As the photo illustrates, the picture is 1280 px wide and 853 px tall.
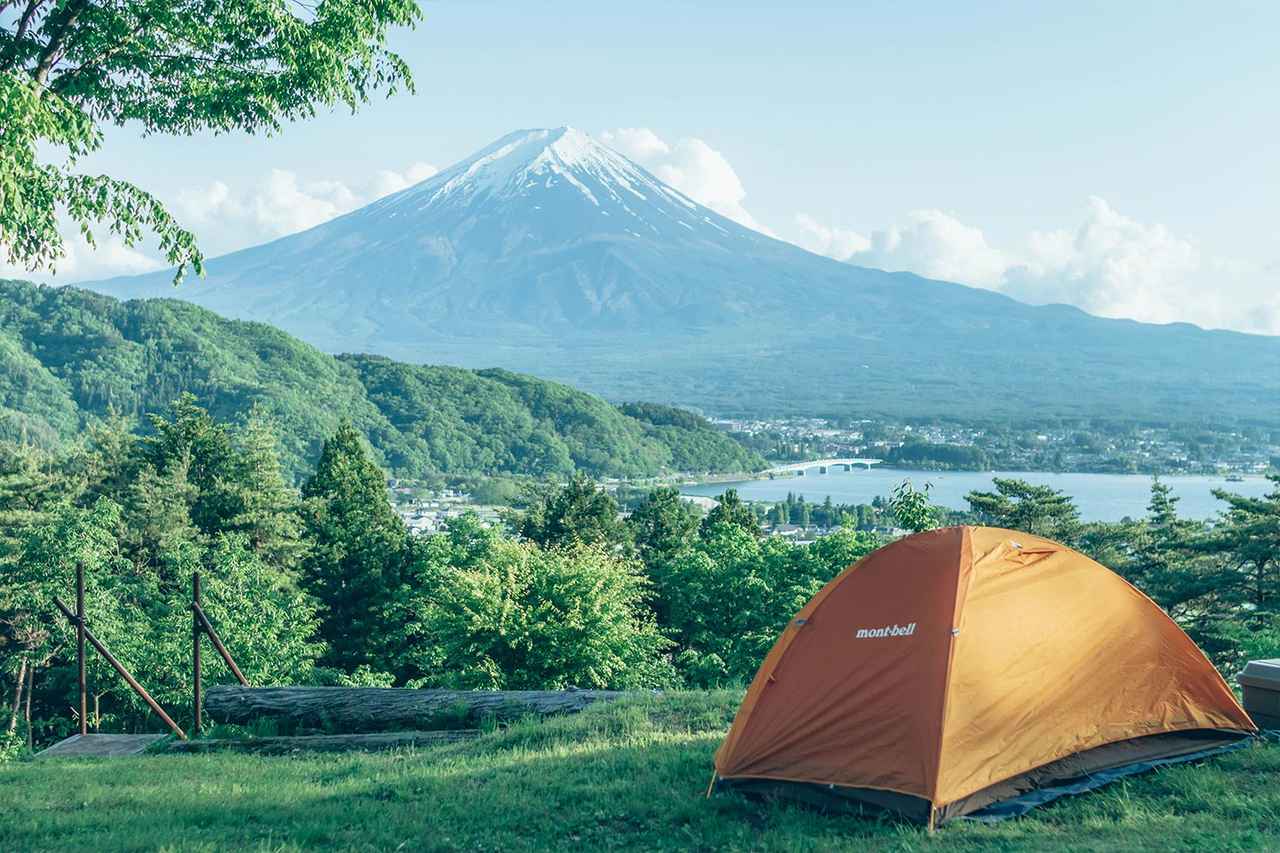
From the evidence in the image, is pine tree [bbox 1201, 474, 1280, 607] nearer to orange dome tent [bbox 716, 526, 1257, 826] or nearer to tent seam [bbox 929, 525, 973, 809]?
orange dome tent [bbox 716, 526, 1257, 826]

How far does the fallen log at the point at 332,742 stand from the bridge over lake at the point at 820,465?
9307cm

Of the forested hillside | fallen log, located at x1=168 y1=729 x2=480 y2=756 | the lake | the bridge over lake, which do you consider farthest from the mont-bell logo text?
the bridge over lake

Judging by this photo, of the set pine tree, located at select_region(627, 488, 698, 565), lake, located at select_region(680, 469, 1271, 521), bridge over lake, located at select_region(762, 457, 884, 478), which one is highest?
pine tree, located at select_region(627, 488, 698, 565)

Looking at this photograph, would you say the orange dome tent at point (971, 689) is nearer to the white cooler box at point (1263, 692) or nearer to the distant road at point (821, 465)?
the white cooler box at point (1263, 692)

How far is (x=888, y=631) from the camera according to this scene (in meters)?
6.38

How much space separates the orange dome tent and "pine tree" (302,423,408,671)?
75.0ft

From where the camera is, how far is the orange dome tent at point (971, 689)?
→ 5953mm

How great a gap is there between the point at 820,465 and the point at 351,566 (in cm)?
8080

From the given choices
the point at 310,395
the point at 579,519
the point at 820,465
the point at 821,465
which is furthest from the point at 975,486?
the point at 579,519

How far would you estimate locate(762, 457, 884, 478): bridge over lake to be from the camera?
102438mm

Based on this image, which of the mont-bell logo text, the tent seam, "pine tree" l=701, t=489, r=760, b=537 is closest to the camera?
the tent seam

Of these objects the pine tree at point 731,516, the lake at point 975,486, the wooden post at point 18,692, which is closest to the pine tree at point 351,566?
the wooden post at point 18,692

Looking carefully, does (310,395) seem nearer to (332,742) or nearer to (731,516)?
(731,516)

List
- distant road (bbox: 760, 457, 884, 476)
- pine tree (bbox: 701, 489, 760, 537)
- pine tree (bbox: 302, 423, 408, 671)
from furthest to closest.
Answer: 1. distant road (bbox: 760, 457, 884, 476)
2. pine tree (bbox: 701, 489, 760, 537)
3. pine tree (bbox: 302, 423, 408, 671)
